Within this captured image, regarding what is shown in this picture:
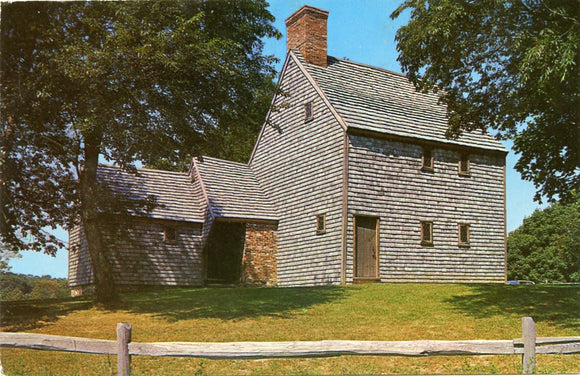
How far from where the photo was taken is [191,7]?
1599 cm

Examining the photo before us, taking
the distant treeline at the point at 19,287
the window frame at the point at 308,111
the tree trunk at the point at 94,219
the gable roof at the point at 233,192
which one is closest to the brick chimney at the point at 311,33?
the window frame at the point at 308,111

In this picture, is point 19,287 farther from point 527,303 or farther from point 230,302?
point 527,303

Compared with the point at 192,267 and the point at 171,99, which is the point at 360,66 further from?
the point at 171,99

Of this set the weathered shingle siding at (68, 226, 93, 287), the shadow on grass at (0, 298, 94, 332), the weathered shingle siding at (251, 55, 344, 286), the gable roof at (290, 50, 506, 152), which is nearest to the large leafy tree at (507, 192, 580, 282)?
the gable roof at (290, 50, 506, 152)

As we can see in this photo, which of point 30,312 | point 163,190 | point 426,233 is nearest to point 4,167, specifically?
point 30,312

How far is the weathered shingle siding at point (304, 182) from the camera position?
77.6 ft

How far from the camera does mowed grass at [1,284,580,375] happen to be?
11.2 m

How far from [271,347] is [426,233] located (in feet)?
55.6

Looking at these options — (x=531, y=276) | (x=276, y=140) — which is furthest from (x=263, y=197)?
(x=531, y=276)

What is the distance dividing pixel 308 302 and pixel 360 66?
13805 mm

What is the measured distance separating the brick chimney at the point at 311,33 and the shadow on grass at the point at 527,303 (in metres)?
12.4

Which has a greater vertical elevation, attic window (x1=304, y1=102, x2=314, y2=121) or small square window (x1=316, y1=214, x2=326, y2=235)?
attic window (x1=304, y1=102, x2=314, y2=121)

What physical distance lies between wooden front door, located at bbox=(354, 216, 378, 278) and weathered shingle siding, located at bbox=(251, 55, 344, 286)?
2.37 ft

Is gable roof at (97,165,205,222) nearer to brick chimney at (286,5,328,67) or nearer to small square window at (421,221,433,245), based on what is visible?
brick chimney at (286,5,328,67)
